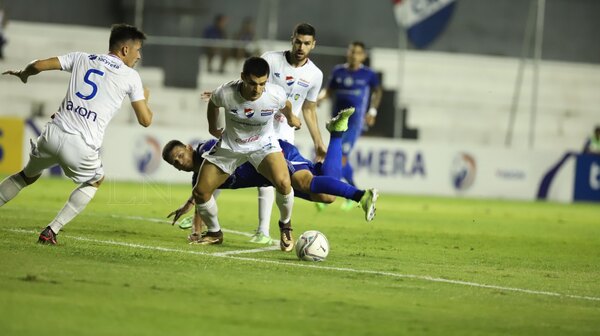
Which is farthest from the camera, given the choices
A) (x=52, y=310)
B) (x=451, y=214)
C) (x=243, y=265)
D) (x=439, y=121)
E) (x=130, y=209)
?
(x=439, y=121)

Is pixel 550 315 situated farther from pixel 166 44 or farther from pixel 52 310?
pixel 166 44

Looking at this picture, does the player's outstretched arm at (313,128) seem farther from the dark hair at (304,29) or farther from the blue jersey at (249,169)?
the dark hair at (304,29)

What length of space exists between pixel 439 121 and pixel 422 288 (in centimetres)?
1804

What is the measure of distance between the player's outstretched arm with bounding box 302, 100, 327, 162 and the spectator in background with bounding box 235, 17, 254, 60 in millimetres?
11578

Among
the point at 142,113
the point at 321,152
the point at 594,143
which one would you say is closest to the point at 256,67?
the point at 142,113

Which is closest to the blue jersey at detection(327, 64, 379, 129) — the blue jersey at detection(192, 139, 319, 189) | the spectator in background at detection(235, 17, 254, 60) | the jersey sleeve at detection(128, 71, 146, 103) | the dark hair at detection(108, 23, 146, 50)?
the spectator in background at detection(235, 17, 254, 60)

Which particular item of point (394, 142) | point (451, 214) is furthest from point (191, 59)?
point (451, 214)

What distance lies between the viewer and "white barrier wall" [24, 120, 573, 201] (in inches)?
851

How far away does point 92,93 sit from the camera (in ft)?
30.7

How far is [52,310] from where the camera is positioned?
620cm

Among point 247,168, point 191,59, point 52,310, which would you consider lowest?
point 52,310

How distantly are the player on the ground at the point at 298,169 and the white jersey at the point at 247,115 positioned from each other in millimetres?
549

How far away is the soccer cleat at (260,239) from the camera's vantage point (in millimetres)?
10914

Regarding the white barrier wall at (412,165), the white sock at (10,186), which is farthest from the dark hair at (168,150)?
the white barrier wall at (412,165)
